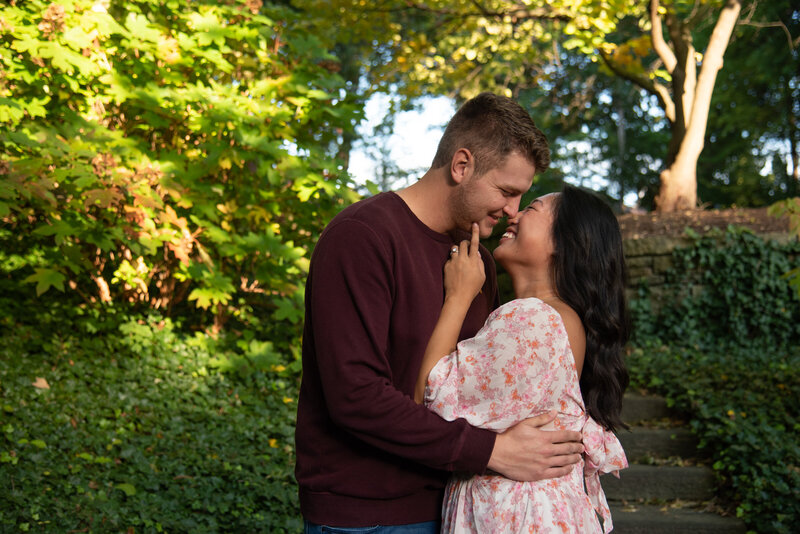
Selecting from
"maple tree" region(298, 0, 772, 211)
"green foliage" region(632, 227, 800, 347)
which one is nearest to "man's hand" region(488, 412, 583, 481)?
"green foliage" region(632, 227, 800, 347)

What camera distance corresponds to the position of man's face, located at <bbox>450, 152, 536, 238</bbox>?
2070mm

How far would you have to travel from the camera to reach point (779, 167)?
1997cm

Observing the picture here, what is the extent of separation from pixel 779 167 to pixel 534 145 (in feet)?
68.2

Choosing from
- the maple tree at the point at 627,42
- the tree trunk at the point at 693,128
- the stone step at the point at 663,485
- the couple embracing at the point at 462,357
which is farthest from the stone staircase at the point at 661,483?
the maple tree at the point at 627,42

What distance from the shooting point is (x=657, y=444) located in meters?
6.05

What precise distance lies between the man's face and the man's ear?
0.01 m

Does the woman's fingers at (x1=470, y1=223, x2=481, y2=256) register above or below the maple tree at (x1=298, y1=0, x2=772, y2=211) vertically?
below

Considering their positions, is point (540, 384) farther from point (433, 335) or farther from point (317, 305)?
point (317, 305)

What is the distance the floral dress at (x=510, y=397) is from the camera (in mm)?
1799

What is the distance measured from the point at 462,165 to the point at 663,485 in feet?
14.6

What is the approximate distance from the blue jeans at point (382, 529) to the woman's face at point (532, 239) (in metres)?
0.81

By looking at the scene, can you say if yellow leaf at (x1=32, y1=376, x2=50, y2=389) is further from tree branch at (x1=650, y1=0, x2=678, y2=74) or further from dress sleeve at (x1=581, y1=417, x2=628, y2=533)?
tree branch at (x1=650, y1=0, x2=678, y2=74)

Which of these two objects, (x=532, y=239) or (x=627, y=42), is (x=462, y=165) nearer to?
(x=532, y=239)

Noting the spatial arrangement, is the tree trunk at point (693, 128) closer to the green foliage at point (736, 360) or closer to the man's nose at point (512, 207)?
the green foliage at point (736, 360)
